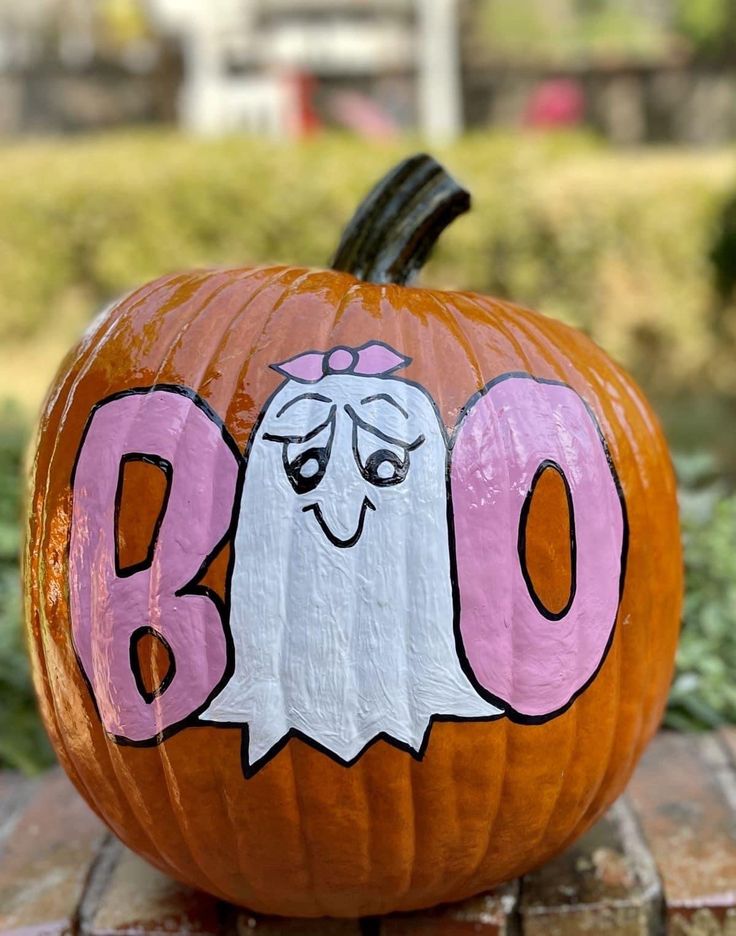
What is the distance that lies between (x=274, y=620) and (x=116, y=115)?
1781cm

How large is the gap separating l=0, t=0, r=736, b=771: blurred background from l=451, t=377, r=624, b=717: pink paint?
105 cm

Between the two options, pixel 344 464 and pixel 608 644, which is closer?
pixel 344 464

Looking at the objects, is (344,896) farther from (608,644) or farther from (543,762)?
(608,644)

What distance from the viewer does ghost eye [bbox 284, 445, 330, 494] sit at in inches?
55.0

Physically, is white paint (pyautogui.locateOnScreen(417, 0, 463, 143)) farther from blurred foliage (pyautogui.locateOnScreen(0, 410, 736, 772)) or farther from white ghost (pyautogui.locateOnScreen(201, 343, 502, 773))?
white ghost (pyautogui.locateOnScreen(201, 343, 502, 773))

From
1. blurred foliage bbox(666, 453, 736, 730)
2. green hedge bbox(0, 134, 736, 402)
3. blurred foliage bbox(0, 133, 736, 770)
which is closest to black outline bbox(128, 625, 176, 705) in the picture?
blurred foliage bbox(666, 453, 736, 730)

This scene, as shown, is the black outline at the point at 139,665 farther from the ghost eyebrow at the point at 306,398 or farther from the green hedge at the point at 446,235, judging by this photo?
the green hedge at the point at 446,235

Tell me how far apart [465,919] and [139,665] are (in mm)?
680

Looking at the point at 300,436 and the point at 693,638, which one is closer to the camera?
the point at 300,436

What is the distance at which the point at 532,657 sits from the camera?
4.77 feet

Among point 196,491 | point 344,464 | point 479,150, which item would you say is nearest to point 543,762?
point 344,464

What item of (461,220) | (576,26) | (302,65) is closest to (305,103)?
(302,65)

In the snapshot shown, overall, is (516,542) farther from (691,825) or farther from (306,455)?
(691,825)

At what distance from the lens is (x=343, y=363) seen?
4.79ft
